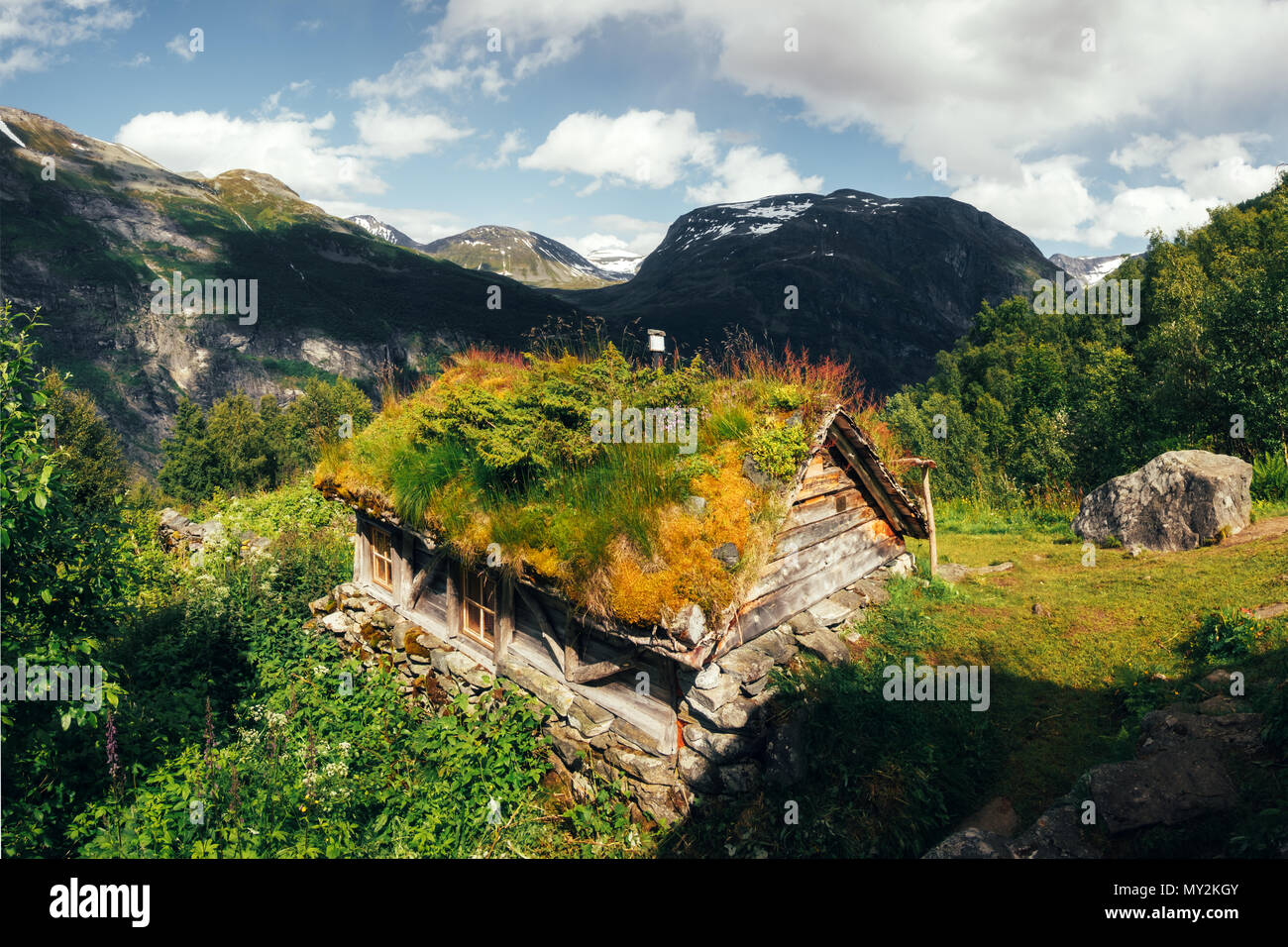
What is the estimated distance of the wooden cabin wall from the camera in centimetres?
712

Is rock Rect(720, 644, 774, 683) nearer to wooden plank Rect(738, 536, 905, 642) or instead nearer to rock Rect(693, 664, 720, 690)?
rock Rect(693, 664, 720, 690)

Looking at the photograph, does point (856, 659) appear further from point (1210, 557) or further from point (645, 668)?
point (1210, 557)

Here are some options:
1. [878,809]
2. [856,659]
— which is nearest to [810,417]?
[856,659]

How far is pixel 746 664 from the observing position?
631 centimetres

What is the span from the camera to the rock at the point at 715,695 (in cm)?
596

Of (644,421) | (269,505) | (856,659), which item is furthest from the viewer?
(269,505)

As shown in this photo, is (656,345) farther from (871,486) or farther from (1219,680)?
(1219,680)

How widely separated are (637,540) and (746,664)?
5.79ft

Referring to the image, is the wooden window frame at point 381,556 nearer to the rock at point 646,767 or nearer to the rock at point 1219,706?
the rock at point 646,767

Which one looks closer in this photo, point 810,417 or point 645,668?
point 645,668

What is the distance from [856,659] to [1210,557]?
777cm

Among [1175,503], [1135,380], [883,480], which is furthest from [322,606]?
[1135,380]

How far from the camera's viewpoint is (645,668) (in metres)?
6.53
